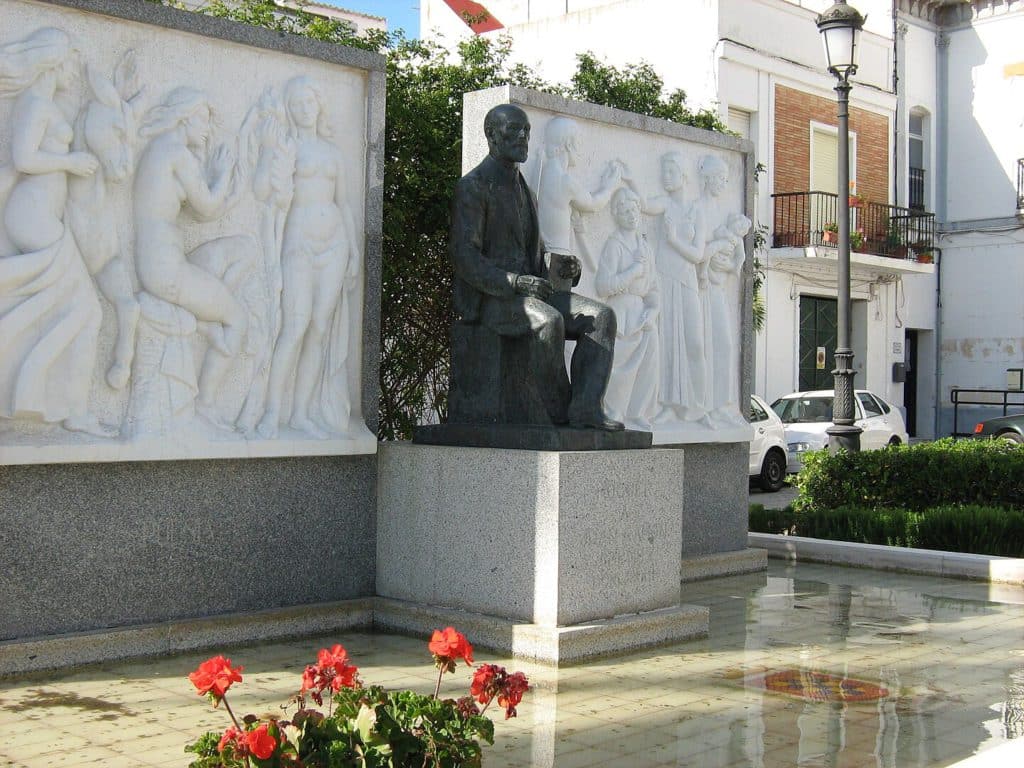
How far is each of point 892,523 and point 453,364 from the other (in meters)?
5.36

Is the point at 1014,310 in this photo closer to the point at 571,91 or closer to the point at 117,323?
the point at 571,91

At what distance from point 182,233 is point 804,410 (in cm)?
1584

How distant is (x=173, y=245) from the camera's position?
7137 millimetres

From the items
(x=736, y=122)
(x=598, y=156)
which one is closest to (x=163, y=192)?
(x=598, y=156)

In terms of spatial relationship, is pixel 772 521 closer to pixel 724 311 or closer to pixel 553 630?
pixel 724 311

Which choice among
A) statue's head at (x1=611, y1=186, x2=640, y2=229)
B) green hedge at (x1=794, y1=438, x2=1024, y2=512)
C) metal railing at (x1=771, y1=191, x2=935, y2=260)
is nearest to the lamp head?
green hedge at (x1=794, y1=438, x2=1024, y2=512)

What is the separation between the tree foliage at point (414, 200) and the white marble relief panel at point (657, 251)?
265cm

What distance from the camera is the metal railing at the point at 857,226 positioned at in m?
25.6

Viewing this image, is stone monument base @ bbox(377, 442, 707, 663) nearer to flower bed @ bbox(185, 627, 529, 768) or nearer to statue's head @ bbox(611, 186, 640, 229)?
statue's head @ bbox(611, 186, 640, 229)

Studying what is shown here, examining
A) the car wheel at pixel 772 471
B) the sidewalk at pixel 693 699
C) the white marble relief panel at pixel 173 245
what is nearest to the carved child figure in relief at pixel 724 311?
the sidewalk at pixel 693 699

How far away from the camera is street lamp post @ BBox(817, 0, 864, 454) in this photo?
1360cm

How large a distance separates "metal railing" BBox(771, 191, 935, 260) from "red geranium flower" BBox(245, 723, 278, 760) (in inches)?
853

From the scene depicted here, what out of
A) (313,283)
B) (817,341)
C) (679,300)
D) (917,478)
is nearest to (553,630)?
(313,283)

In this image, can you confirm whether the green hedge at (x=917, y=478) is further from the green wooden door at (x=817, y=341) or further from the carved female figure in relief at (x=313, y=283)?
the green wooden door at (x=817, y=341)
